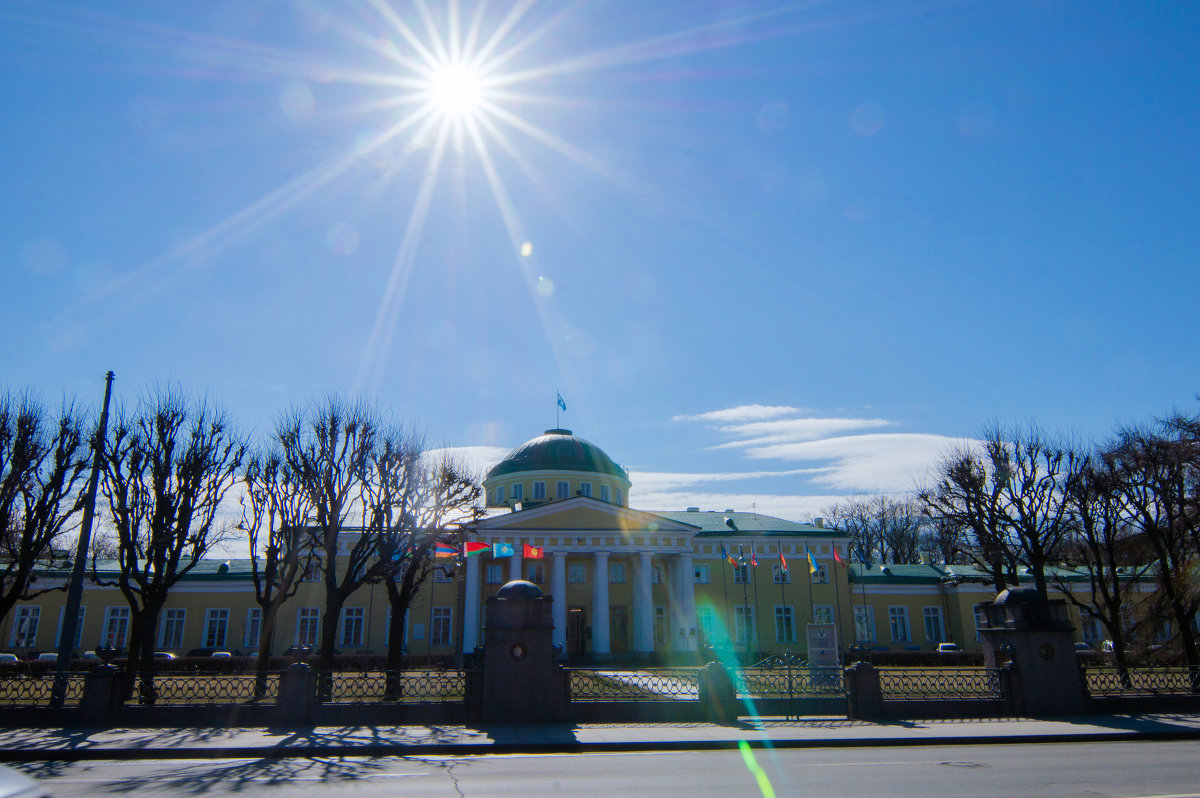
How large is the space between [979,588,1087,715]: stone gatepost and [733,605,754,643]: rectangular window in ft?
98.7

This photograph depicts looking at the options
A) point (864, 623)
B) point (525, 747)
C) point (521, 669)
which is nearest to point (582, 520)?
point (864, 623)

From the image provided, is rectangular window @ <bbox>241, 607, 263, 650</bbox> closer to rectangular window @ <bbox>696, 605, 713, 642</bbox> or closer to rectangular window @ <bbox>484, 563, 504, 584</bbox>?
rectangular window @ <bbox>484, 563, 504, 584</bbox>

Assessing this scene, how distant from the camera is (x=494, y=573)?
1853 inches

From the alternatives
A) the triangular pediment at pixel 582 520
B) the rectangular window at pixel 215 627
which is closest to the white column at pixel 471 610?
the triangular pediment at pixel 582 520

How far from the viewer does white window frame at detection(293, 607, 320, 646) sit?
153ft

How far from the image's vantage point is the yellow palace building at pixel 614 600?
4556 cm

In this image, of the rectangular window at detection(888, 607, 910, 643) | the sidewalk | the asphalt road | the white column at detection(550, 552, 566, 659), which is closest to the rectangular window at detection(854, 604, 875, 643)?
the rectangular window at detection(888, 607, 910, 643)

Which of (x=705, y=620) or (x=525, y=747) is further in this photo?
(x=705, y=620)

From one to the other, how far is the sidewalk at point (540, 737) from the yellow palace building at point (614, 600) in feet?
87.4

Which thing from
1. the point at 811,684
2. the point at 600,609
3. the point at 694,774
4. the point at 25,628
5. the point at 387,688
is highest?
the point at 600,609

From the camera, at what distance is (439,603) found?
47.4m

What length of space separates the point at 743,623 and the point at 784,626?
9.06 ft

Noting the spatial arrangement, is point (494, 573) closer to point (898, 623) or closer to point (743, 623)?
point (743, 623)

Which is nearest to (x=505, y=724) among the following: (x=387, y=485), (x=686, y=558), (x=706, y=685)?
(x=706, y=685)
